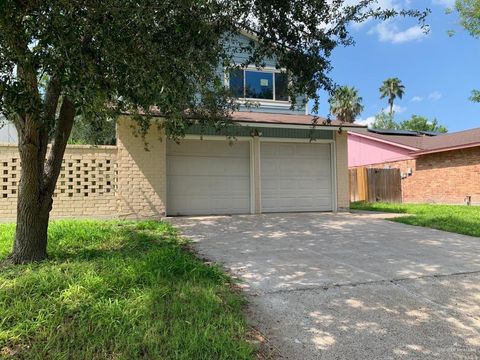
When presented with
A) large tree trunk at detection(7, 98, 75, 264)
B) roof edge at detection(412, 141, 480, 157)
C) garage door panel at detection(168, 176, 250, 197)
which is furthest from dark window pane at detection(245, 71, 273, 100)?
roof edge at detection(412, 141, 480, 157)

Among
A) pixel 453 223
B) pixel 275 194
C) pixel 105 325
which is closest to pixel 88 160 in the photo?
pixel 275 194

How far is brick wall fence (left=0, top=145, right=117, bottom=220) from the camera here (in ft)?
32.9

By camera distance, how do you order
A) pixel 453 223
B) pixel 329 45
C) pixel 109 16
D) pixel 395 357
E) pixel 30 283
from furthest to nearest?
pixel 453 223
pixel 329 45
pixel 30 283
pixel 109 16
pixel 395 357

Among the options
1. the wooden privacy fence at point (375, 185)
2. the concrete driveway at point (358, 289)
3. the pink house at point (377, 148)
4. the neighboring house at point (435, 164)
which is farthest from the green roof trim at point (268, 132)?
the pink house at point (377, 148)

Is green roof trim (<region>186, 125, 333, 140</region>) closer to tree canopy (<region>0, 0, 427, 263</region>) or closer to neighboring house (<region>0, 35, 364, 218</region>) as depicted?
neighboring house (<region>0, 35, 364, 218</region>)

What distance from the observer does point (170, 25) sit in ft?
15.5

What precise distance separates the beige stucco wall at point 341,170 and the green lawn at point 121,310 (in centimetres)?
889

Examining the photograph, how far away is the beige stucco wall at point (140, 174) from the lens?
11.0 metres

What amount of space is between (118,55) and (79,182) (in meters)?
7.39

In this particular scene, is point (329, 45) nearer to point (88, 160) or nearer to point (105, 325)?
point (105, 325)

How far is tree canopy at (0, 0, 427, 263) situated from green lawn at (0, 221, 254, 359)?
1.29 meters

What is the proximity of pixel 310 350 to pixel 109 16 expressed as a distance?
3708mm

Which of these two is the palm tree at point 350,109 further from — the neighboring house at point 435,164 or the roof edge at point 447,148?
the roof edge at point 447,148

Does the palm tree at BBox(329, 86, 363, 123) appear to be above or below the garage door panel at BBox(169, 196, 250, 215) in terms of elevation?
above
